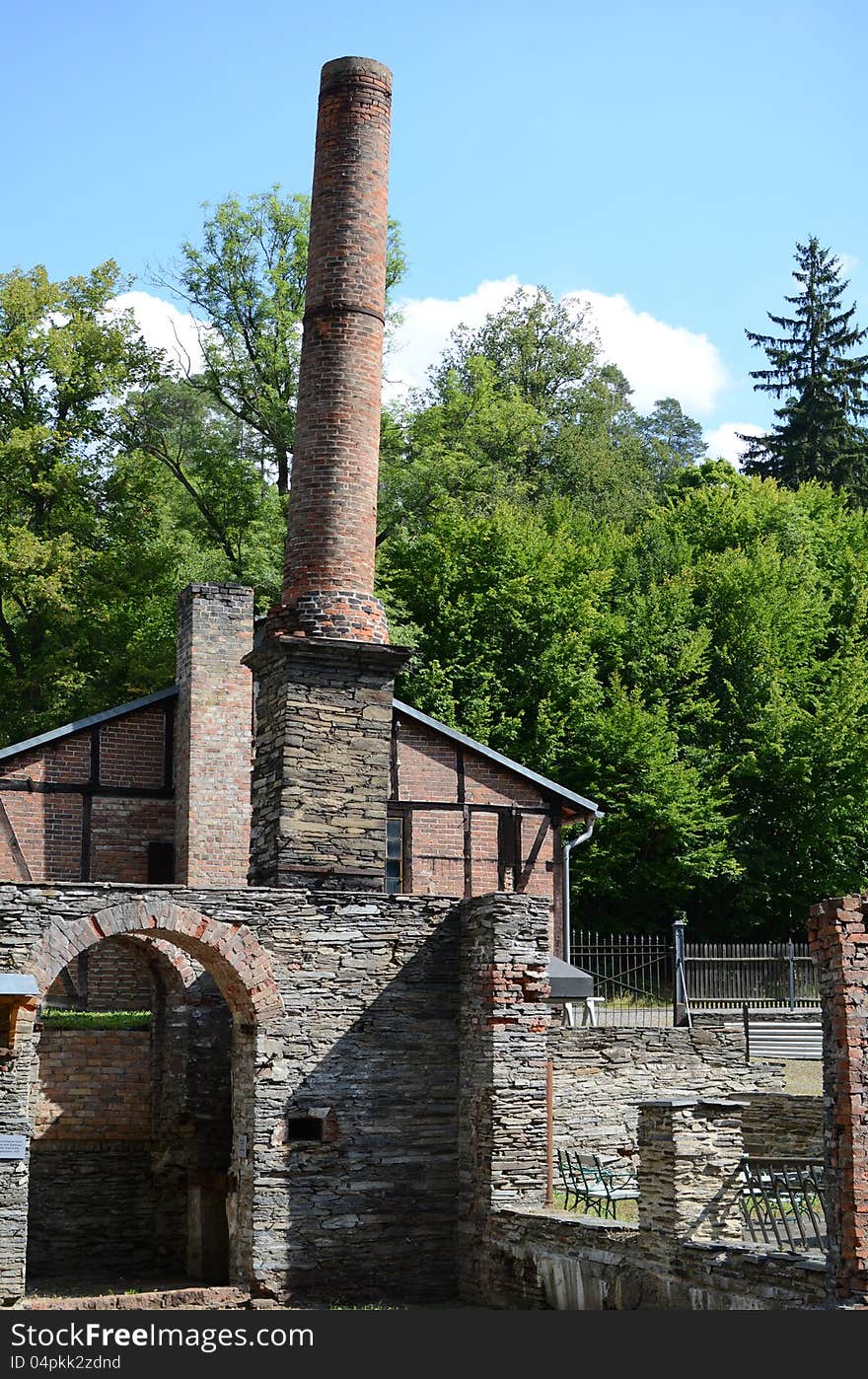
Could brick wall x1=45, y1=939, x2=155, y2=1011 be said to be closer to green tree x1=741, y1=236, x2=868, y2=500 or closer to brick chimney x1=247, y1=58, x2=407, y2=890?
brick chimney x1=247, y1=58, x2=407, y2=890

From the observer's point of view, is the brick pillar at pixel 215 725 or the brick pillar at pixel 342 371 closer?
the brick pillar at pixel 342 371

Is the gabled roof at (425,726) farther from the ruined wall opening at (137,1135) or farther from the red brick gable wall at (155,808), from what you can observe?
the ruined wall opening at (137,1135)

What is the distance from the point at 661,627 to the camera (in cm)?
3381

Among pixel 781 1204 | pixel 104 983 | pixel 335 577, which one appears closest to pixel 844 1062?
pixel 781 1204

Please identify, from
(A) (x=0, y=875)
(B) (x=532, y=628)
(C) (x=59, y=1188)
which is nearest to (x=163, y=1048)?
(C) (x=59, y=1188)

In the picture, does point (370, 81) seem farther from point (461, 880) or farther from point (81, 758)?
point (461, 880)

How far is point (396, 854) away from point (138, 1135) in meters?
6.21

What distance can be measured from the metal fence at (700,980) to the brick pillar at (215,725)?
7.14 m

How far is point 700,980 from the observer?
25.4 m

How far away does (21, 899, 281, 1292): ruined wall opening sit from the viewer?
1738cm

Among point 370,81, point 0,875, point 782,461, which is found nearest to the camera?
point 370,81

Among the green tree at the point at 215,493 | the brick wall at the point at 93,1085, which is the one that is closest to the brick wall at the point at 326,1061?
the brick wall at the point at 93,1085

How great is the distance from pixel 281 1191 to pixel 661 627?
2119 centimetres

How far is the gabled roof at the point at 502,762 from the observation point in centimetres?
2338
